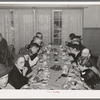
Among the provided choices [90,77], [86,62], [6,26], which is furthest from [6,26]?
[90,77]

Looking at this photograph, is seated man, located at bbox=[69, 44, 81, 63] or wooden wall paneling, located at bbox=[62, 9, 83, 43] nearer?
wooden wall paneling, located at bbox=[62, 9, 83, 43]

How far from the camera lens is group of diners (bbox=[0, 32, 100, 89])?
2.52m

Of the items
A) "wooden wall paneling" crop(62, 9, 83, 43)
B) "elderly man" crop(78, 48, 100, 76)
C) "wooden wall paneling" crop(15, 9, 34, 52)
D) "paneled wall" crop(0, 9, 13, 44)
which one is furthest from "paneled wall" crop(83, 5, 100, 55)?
"paneled wall" crop(0, 9, 13, 44)

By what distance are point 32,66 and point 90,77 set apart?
0.87 m

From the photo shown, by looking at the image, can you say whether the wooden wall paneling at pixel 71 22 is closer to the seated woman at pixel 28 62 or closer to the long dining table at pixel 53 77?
the long dining table at pixel 53 77

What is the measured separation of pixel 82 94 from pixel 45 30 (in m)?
1.30

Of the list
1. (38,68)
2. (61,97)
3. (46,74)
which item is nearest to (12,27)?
(38,68)

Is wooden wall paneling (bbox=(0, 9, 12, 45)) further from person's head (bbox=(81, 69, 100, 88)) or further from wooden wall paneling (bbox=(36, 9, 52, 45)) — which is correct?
person's head (bbox=(81, 69, 100, 88))

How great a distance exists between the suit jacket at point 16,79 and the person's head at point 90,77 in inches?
27.0

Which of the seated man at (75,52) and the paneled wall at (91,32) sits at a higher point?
the paneled wall at (91,32)

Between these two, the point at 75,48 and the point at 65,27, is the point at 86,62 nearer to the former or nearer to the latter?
the point at 65,27

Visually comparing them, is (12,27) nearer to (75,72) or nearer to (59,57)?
(59,57)

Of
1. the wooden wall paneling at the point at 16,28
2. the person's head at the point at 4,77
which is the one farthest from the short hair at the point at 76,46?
the person's head at the point at 4,77

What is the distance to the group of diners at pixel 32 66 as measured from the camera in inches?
99.3
